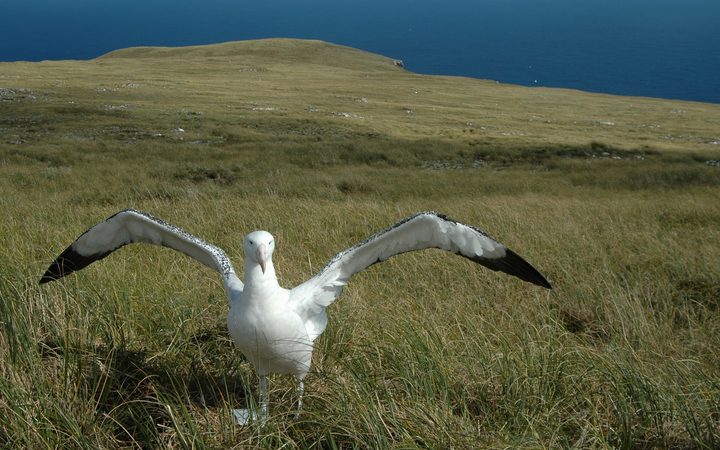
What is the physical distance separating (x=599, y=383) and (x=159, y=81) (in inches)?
1937

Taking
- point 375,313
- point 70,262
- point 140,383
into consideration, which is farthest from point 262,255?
point 70,262

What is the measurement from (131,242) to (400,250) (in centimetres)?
178

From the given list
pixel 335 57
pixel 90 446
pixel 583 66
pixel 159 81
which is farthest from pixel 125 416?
pixel 583 66

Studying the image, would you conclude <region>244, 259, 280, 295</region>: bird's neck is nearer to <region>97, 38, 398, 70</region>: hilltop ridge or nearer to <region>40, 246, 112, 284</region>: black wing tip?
<region>40, 246, 112, 284</region>: black wing tip

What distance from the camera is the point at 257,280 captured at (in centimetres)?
339

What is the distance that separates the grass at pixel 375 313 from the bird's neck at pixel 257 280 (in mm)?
533

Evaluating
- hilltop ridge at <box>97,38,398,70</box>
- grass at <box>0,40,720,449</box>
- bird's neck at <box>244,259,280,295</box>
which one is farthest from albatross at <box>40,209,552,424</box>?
hilltop ridge at <box>97,38,398,70</box>

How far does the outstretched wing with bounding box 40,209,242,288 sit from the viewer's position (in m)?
3.98

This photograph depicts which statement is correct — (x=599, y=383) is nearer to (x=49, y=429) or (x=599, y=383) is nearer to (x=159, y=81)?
(x=49, y=429)

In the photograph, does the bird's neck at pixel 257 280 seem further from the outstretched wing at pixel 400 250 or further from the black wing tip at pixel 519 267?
the black wing tip at pixel 519 267

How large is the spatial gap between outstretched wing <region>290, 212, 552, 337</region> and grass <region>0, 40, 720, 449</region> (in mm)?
375

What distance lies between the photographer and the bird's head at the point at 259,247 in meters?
3.34

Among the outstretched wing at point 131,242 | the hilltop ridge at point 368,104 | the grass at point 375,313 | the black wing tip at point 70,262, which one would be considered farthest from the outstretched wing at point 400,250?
the hilltop ridge at point 368,104

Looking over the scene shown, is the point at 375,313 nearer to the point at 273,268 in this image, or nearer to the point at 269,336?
the point at 273,268
